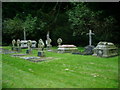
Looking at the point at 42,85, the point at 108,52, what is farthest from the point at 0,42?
the point at 42,85

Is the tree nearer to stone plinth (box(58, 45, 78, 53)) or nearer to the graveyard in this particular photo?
the graveyard

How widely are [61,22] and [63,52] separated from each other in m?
8.04

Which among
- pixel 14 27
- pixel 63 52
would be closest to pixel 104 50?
pixel 63 52

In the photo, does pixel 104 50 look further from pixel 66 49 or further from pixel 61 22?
pixel 61 22

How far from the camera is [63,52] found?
1211 cm

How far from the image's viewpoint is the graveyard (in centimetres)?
449

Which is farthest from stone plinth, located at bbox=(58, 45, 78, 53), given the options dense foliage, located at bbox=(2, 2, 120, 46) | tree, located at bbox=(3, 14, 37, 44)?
tree, located at bbox=(3, 14, 37, 44)

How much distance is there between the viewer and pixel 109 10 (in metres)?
7.22

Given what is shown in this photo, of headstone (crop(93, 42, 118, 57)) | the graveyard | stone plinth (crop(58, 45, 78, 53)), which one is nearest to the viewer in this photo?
the graveyard

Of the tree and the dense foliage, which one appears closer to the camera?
the dense foliage

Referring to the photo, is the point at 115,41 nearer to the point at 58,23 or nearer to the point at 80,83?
the point at 58,23

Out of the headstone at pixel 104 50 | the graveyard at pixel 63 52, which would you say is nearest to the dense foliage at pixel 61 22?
the graveyard at pixel 63 52

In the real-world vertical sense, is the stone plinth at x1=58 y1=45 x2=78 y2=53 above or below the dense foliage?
below

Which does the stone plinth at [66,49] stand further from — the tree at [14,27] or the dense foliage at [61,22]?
the tree at [14,27]
